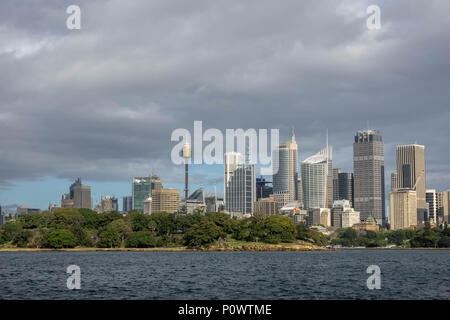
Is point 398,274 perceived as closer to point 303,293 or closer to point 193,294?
point 303,293

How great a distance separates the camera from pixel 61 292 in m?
69.0

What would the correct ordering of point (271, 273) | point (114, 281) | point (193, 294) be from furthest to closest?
1. point (271, 273)
2. point (114, 281)
3. point (193, 294)

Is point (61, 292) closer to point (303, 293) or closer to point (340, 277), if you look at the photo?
point (303, 293)
